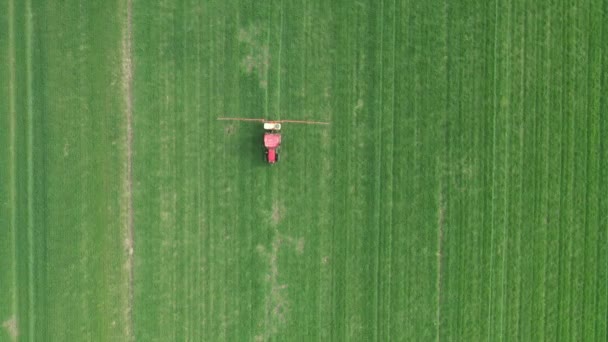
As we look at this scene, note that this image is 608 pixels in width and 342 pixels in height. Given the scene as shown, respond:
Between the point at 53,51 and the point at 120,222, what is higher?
the point at 53,51

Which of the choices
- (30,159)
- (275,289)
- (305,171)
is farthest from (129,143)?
(275,289)

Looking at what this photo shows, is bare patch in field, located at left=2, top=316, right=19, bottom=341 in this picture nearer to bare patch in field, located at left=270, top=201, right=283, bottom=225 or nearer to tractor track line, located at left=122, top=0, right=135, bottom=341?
tractor track line, located at left=122, top=0, right=135, bottom=341

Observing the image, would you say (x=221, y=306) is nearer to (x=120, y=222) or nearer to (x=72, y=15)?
(x=120, y=222)

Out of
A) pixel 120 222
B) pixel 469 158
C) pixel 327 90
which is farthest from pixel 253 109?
pixel 469 158

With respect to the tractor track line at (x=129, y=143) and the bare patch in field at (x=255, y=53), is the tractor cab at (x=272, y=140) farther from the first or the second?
the tractor track line at (x=129, y=143)

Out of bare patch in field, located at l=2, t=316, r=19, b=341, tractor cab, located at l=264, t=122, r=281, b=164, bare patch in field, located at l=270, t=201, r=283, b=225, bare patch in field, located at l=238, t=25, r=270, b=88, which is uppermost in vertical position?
bare patch in field, located at l=238, t=25, r=270, b=88

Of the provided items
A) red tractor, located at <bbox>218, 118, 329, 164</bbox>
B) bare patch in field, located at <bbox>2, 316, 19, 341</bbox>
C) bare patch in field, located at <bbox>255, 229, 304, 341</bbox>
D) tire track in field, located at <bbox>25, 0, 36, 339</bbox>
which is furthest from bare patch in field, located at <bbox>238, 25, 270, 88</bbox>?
bare patch in field, located at <bbox>2, 316, 19, 341</bbox>

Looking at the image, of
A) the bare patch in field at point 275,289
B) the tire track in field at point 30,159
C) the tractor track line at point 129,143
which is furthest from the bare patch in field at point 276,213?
the tire track in field at point 30,159

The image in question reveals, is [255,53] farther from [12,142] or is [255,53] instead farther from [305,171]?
[12,142]
